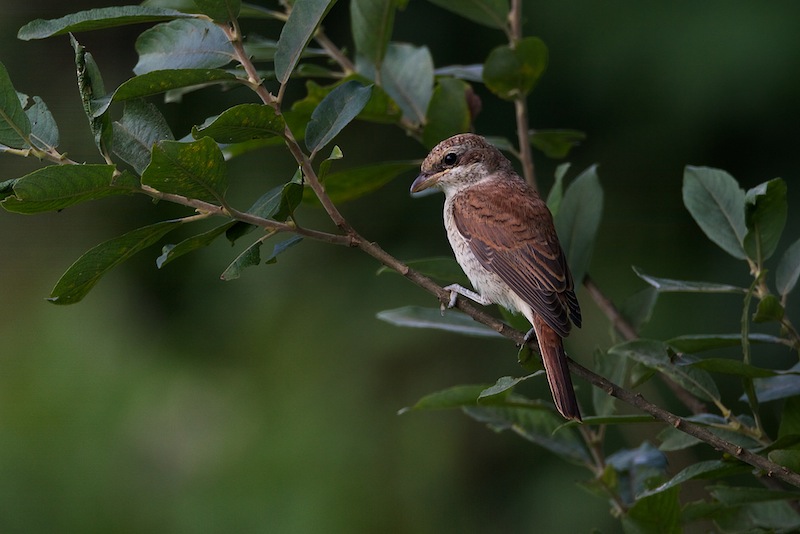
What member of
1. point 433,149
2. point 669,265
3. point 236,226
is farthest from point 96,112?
point 669,265

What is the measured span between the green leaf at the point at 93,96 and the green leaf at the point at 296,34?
0.34 metres

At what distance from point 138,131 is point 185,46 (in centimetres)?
25

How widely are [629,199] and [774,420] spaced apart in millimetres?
1227

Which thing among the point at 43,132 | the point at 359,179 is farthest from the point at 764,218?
the point at 43,132

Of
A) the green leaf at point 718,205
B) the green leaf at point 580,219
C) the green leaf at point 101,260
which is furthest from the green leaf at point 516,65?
the green leaf at point 101,260

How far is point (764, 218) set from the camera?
2.17 meters

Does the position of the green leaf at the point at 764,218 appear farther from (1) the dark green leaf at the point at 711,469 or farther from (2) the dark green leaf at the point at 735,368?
(1) the dark green leaf at the point at 711,469

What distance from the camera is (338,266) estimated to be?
4.64 metres

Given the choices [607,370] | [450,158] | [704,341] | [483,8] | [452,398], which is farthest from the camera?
[450,158]

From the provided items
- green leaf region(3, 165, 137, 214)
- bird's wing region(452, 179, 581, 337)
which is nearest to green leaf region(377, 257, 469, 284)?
bird's wing region(452, 179, 581, 337)

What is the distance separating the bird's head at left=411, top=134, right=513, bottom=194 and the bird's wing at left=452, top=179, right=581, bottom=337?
0.05 m

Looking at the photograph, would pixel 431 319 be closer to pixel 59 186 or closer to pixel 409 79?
pixel 409 79

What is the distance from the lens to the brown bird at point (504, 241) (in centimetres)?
259

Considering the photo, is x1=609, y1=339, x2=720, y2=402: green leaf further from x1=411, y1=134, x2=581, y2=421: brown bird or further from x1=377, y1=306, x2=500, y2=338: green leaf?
x1=377, y1=306, x2=500, y2=338: green leaf
